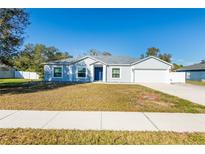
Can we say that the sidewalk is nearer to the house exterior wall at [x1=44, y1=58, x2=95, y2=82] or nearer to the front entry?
the house exterior wall at [x1=44, y1=58, x2=95, y2=82]

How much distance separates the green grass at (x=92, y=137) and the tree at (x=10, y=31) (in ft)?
35.1

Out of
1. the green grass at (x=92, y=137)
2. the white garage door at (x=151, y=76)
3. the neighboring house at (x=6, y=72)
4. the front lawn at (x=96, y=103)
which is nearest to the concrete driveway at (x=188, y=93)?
the front lawn at (x=96, y=103)

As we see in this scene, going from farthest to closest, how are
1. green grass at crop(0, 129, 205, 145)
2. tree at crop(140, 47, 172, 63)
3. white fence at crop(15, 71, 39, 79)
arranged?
tree at crop(140, 47, 172, 63) → white fence at crop(15, 71, 39, 79) → green grass at crop(0, 129, 205, 145)

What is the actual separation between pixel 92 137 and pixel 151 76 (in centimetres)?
2303

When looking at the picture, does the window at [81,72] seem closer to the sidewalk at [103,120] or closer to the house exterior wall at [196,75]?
the sidewalk at [103,120]

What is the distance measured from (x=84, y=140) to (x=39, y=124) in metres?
1.92

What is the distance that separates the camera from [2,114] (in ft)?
20.7

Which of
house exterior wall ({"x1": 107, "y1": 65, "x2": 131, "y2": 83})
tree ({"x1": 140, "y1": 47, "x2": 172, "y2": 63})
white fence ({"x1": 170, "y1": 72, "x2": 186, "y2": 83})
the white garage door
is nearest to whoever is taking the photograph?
the white garage door

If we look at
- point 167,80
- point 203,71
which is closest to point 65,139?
point 167,80

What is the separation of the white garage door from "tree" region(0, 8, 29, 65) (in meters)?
16.9

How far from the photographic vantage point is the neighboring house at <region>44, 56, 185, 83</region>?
25.7m

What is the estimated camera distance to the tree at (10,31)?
41.6 feet

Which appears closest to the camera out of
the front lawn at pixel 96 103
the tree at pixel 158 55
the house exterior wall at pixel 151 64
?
the front lawn at pixel 96 103

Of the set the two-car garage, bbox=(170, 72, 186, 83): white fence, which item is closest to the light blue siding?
bbox=(170, 72, 186, 83): white fence
